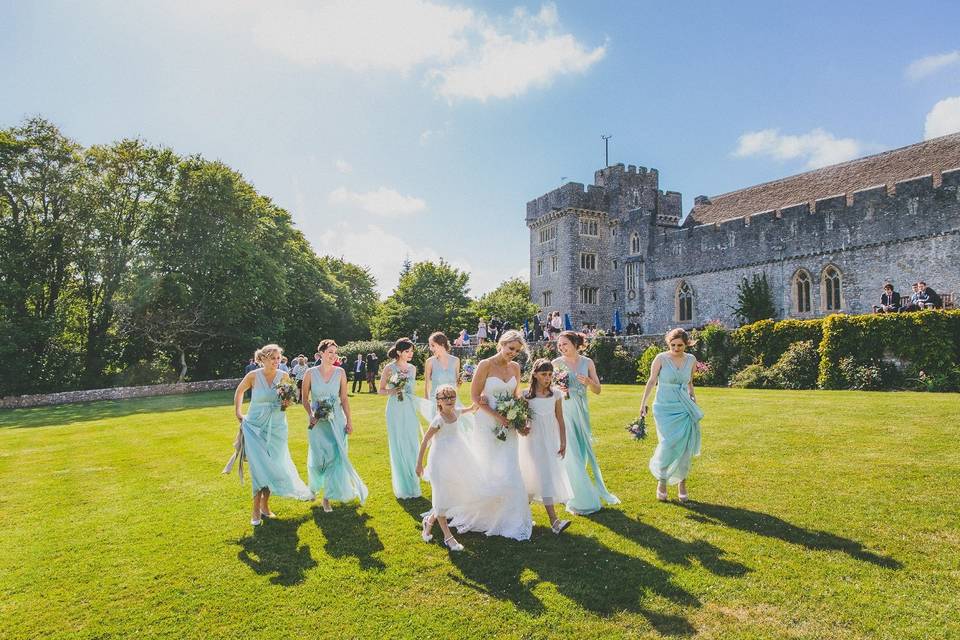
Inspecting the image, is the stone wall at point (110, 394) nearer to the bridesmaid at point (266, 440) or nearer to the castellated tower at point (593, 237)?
the bridesmaid at point (266, 440)

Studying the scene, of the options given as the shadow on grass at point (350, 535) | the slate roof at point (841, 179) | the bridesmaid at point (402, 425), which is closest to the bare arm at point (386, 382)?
the bridesmaid at point (402, 425)

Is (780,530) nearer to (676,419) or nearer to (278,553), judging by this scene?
(676,419)

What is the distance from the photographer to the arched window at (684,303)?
36875mm

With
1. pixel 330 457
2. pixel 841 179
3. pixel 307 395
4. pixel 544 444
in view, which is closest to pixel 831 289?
pixel 841 179

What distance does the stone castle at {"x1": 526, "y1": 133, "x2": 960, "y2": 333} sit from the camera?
84.6ft

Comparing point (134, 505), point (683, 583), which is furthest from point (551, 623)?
point (134, 505)

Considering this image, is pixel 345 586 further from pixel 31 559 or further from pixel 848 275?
pixel 848 275

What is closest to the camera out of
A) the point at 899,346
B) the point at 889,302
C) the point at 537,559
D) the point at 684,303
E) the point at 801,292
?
the point at 537,559

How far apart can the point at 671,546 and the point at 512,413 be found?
2.24 meters

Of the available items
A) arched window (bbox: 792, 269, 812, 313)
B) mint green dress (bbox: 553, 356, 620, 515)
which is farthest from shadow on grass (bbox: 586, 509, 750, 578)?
arched window (bbox: 792, 269, 812, 313)

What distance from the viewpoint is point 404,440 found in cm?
870

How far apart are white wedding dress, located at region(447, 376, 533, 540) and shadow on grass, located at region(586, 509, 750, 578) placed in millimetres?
1154

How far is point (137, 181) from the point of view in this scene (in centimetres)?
3531

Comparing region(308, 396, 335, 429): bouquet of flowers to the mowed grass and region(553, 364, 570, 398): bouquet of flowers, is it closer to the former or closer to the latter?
the mowed grass
